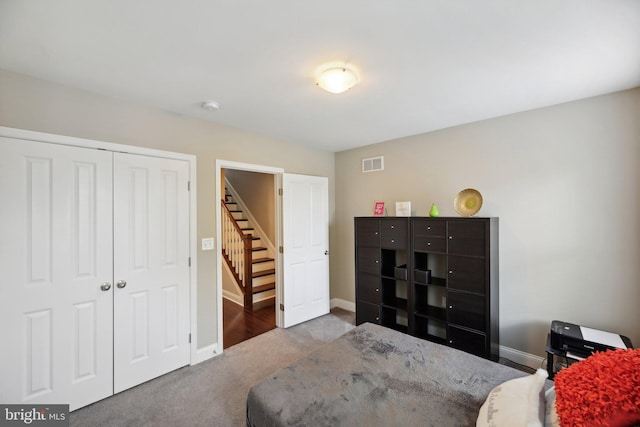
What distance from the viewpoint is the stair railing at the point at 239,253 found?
429 centimetres

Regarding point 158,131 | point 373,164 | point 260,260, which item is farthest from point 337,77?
point 260,260

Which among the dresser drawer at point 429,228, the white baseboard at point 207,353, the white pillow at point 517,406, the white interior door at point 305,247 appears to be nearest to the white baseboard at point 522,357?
the dresser drawer at point 429,228

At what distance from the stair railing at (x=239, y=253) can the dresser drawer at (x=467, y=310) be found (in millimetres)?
2924

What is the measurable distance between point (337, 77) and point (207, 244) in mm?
2099

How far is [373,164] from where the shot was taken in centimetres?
389

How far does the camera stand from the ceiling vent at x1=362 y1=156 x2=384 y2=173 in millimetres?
3811

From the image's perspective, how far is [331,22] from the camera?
1.42 meters

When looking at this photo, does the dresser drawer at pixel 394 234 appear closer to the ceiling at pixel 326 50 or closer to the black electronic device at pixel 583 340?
the ceiling at pixel 326 50

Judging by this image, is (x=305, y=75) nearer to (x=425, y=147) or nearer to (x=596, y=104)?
(x=425, y=147)

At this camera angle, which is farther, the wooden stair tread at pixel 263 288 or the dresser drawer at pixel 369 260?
the wooden stair tread at pixel 263 288

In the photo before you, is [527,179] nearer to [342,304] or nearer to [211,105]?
[342,304]

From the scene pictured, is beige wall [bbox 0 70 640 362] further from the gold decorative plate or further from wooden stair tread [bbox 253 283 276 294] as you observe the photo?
wooden stair tread [bbox 253 283 276 294]

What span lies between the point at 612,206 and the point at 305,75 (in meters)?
2.78

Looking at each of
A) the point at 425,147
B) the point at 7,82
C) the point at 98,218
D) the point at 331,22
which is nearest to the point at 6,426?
the point at 98,218
